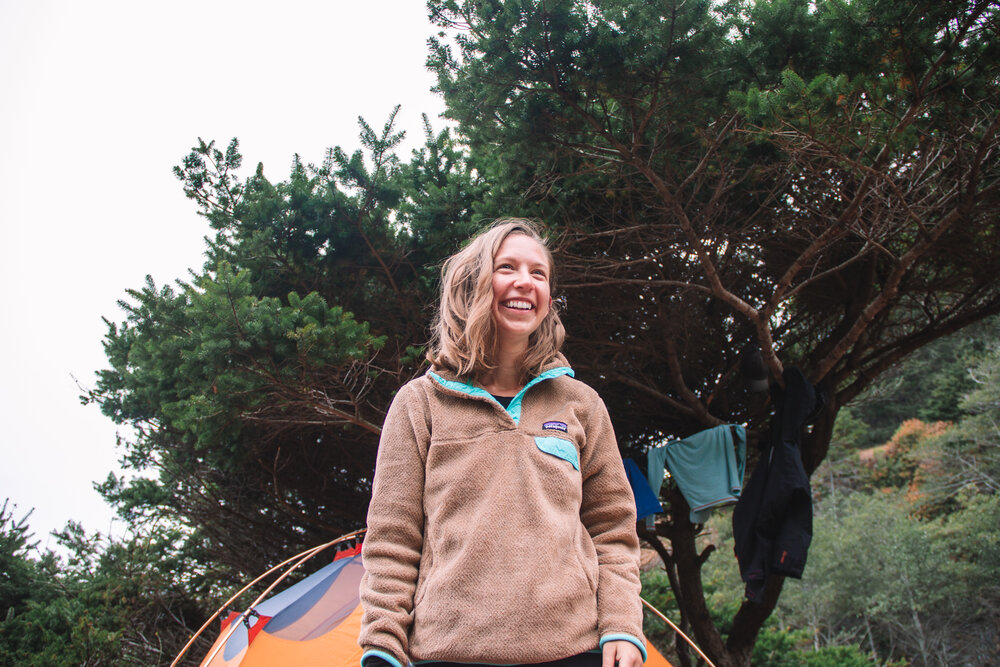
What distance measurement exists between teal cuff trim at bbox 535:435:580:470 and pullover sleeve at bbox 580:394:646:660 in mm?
Result: 69

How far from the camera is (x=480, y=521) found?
3.87 feet

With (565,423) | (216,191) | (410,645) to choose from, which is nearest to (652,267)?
(216,191)

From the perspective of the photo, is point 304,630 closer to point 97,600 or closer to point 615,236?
point 615,236

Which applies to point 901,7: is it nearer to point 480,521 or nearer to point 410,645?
point 480,521

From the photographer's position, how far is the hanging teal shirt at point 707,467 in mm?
4090

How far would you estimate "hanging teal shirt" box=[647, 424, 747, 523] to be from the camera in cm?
409

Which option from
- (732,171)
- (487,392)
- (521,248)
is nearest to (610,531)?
(487,392)

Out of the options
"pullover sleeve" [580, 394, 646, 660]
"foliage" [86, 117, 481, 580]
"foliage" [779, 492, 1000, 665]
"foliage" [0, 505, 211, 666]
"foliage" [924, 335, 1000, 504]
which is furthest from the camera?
"foliage" [924, 335, 1000, 504]

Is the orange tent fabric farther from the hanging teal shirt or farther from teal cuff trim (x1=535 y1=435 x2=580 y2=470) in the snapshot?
teal cuff trim (x1=535 y1=435 x2=580 y2=470)

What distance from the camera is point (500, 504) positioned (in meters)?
1.20

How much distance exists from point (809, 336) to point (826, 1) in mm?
2745

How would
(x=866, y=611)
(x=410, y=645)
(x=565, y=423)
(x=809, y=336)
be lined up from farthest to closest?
1. (x=866, y=611)
2. (x=809, y=336)
3. (x=565, y=423)
4. (x=410, y=645)

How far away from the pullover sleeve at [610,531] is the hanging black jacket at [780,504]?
2496 mm

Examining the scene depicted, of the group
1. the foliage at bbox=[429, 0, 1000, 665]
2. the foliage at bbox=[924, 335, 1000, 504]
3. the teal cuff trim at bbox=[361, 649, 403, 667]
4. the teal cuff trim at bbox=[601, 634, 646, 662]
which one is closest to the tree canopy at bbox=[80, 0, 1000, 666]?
the foliage at bbox=[429, 0, 1000, 665]
